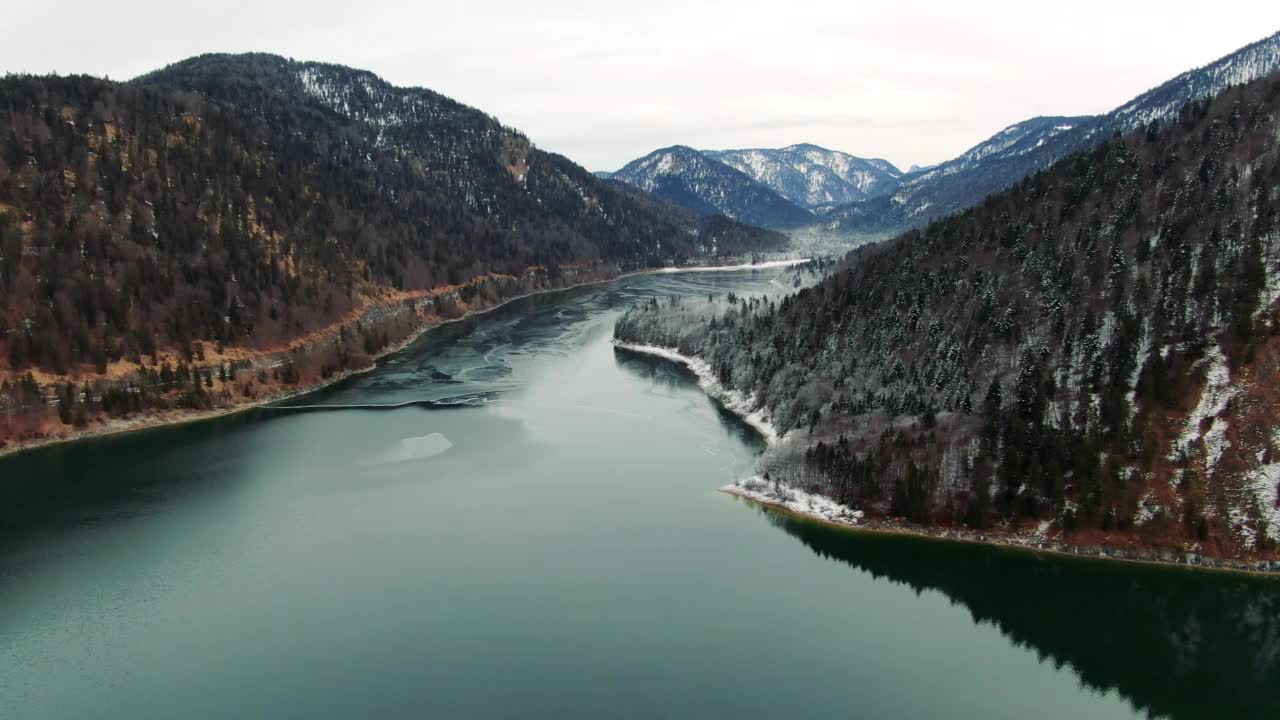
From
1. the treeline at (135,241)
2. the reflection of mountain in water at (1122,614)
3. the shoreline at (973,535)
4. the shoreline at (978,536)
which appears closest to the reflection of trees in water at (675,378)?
→ the shoreline at (973,535)

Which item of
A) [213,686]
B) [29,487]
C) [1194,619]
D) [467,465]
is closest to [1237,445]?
[1194,619]

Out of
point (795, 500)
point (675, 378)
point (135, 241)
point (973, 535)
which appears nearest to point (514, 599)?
point (795, 500)

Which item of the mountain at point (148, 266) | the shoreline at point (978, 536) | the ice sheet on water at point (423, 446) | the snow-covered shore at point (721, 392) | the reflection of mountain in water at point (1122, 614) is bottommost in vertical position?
the reflection of mountain in water at point (1122, 614)

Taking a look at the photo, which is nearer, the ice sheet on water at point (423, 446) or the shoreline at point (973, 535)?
the shoreline at point (973, 535)

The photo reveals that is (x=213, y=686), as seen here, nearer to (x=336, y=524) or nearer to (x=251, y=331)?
(x=336, y=524)

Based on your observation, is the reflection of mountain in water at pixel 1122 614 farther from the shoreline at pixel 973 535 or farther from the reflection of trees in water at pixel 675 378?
the reflection of trees in water at pixel 675 378

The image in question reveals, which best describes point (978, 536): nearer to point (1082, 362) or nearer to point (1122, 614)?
point (1122, 614)
